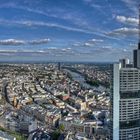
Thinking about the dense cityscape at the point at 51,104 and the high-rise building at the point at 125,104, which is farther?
the dense cityscape at the point at 51,104

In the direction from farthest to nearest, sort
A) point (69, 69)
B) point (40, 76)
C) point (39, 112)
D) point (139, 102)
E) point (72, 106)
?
point (69, 69), point (40, 76), point (72, 106), point (39, 112), point (139, 102)

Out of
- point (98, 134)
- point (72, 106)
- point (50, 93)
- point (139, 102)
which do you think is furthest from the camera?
point (50, 93)

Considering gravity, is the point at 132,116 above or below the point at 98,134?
above

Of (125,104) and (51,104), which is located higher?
(125,104)

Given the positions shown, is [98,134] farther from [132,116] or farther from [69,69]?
[69,69]

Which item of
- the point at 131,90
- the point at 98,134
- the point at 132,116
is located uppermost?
the point at 131,90

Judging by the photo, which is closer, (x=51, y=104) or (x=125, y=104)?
(x=125, y=104)

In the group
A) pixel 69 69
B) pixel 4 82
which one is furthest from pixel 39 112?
pixel 69 69

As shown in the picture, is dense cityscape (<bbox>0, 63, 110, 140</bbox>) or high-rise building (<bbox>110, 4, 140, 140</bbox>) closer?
high-rise building (<bbox>110, 4, 140, 140</bbox>)
